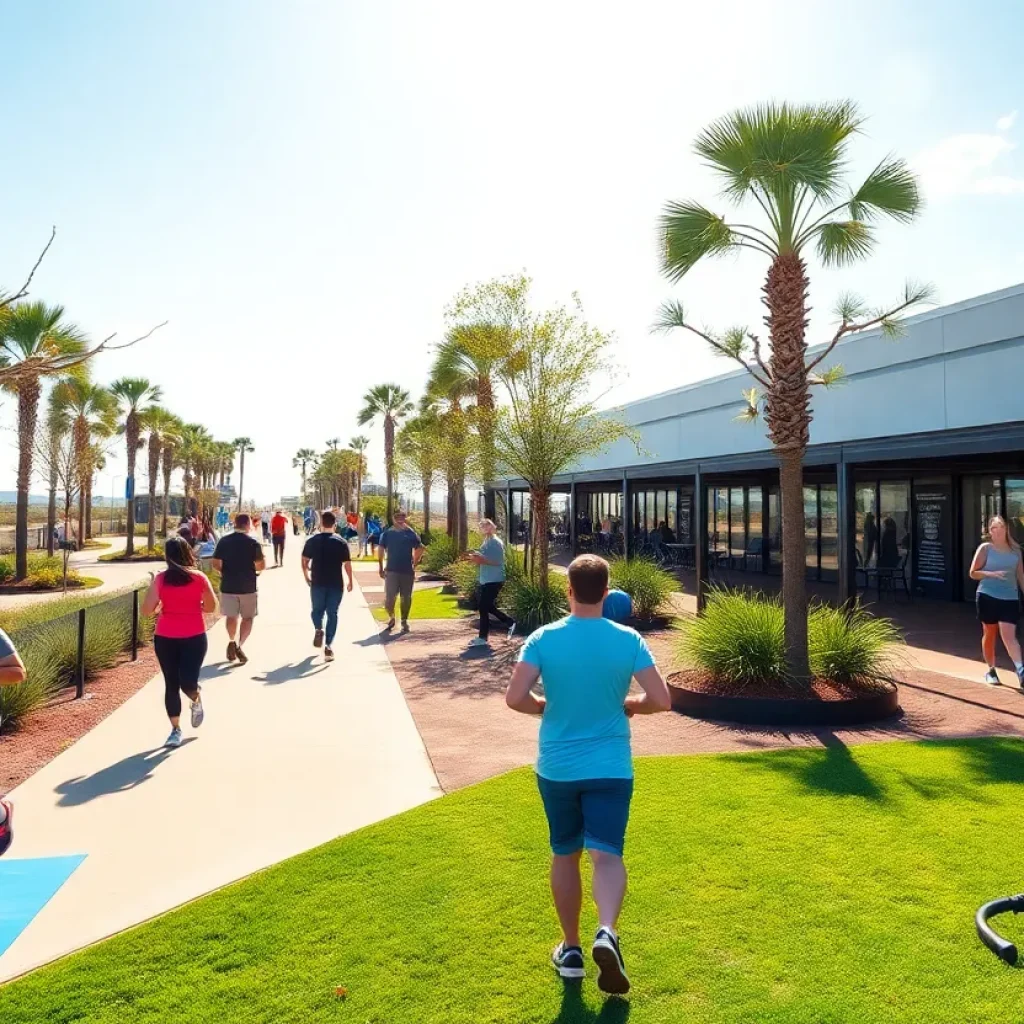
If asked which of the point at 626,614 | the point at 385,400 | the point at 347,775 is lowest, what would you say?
the point at 347,775

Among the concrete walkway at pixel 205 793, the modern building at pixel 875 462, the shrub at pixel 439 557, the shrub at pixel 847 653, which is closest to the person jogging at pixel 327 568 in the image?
the concrete walkway at pixel 205 793

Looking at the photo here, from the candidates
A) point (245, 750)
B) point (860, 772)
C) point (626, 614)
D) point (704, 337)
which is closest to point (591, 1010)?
point (626, 614)

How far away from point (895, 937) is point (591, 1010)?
1397 millimetres

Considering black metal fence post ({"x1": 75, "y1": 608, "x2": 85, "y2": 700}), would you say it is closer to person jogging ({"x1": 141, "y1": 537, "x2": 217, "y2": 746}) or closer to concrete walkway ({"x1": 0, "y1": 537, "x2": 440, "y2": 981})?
concrete walkway ({"x1": 0, "y1": 537, "x2": 440, "y2": 981})

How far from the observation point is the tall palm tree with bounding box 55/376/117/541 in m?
26.5

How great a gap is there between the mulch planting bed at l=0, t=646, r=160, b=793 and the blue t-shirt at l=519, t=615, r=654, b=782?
4336 mm

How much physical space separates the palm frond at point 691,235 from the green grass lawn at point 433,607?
7757 mm

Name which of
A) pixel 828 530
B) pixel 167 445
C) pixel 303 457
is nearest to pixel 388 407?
pixel 167 445

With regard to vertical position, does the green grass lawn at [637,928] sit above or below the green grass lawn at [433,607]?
below

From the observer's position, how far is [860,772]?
603 cm

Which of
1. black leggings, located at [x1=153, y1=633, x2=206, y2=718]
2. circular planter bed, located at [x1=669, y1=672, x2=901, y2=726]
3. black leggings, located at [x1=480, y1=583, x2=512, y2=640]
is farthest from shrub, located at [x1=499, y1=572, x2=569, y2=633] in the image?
black leggings, located at [x1=153, y1=633, x2=206, y2=718]

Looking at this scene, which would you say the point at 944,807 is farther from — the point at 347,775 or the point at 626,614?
the point at 347,775

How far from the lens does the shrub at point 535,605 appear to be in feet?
42.2

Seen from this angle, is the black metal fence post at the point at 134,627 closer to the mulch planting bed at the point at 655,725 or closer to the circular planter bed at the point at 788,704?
the mulch planting bed at the point at 655,725
